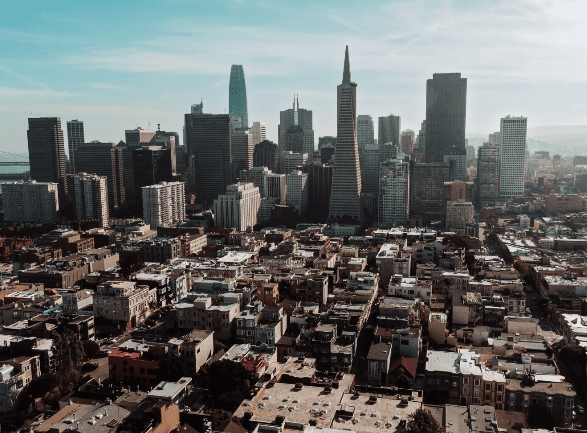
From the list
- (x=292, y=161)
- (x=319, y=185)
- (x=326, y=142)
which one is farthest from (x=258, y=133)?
(x=319, y=185)

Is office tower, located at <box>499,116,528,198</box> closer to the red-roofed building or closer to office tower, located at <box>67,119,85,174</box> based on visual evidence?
office tower, located at <box>67,119,85,174</box>

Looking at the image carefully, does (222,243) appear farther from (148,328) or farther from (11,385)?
(11,385)

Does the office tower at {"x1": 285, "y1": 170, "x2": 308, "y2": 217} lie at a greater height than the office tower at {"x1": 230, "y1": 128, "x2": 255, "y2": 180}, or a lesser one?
lesser

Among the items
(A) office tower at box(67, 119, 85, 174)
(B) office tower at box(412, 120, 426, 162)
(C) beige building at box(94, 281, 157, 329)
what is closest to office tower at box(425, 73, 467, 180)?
(B) office tower at box(412, 120, 426, 162)

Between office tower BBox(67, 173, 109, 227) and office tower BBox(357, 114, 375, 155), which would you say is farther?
office tower BBox(357, 114, 375, 155)

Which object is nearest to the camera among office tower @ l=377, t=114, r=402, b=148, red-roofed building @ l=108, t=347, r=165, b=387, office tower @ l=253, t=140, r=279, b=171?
red-roofed building @ l=108, t=347, r=165, b=387

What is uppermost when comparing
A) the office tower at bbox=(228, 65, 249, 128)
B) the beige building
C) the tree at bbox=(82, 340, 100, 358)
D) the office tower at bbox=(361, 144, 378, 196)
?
the office tower at bbox=(228, 65, 249, 128)
